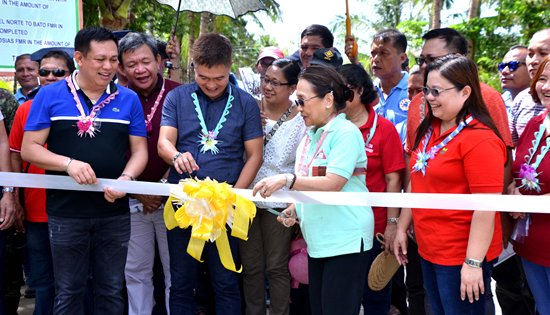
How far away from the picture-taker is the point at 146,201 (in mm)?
4512

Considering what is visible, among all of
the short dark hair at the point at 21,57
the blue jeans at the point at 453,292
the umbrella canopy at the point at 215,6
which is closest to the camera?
the blue jeans at the point at 453,292

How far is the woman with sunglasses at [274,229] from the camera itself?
450cm

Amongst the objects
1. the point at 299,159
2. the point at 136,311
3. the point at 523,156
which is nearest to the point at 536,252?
the point at 523,156

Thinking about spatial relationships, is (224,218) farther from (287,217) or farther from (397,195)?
(397,195)

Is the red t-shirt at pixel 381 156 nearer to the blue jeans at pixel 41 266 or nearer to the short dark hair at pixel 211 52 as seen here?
the short dark hair at pixel 211 52

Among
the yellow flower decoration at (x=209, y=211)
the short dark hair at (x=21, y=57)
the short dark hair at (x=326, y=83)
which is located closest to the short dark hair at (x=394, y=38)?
the short dark hair at (x=326, y=83)

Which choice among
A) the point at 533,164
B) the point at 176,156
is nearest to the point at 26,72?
the point at 176,156

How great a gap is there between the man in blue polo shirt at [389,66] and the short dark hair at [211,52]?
1.75 metres

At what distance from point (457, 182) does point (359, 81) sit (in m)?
1.22

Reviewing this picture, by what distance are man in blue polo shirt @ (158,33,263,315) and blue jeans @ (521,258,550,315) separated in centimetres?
190

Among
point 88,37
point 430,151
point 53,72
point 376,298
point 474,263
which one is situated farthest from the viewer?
point 53,72

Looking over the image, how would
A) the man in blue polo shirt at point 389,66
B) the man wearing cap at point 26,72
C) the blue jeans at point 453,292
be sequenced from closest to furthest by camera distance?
the blue jeans at point 453,292 → the man in blue polo shirt at point 389,66 → the man wearing cap at point 26,72

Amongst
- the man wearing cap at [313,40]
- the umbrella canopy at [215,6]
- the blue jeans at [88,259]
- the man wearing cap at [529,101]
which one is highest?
the umbrella canopy at [215,6]

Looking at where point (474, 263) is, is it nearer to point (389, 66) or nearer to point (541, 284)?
point (541, 284)
